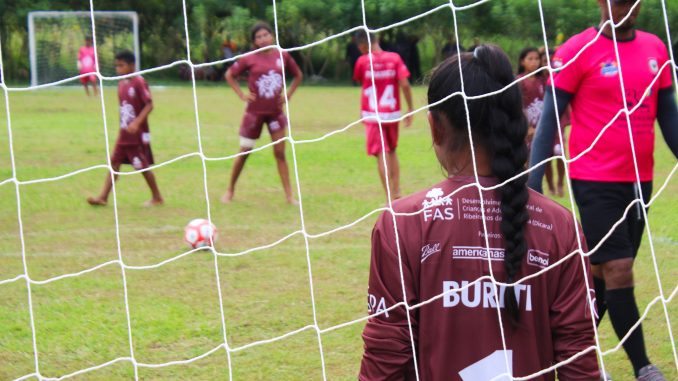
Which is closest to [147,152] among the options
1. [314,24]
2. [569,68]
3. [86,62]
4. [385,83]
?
[385,83]

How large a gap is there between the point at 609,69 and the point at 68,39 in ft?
70.7

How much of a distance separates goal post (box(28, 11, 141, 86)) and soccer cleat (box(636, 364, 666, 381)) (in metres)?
20.0

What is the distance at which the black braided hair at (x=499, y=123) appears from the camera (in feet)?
7.16

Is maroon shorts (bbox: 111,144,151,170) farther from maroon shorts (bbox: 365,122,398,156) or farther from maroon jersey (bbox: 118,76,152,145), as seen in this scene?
maroon shorts (bbox: 365,122,398,156)

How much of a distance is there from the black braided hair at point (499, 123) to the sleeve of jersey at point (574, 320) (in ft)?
0.34

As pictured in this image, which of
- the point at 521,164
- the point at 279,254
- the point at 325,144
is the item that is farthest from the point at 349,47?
the point at 521,164

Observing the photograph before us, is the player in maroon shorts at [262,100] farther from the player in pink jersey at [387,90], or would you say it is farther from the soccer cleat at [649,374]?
the soccer cleat at [649,374]

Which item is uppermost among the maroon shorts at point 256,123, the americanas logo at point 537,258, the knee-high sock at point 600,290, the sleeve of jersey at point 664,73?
the sleeve of jersey at point 664,73

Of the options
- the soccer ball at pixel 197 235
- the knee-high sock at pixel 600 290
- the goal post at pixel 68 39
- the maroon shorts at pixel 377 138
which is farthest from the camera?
the goal post at pixel 68 39

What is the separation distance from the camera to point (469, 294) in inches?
87.7

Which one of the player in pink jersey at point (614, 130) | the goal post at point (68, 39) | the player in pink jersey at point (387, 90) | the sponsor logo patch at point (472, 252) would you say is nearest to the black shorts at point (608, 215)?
the player in pink jersey at point (614, 130)

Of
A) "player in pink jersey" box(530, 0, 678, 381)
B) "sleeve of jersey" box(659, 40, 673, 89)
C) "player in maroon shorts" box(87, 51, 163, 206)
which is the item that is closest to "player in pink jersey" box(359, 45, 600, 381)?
"player in pink jersey" box(530, 0, 678, 381)

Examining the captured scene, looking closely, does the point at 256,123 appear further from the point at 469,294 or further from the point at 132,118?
the point at 469,294

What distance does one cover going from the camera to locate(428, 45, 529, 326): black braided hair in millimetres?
2184
